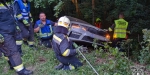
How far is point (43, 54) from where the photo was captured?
7027 mm

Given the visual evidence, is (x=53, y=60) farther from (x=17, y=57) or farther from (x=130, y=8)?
(x=130, y=8)

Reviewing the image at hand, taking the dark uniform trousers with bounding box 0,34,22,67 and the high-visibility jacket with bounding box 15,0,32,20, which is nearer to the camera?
the dark uniform trousers with bounding box 0,34,22,67

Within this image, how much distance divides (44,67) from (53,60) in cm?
51

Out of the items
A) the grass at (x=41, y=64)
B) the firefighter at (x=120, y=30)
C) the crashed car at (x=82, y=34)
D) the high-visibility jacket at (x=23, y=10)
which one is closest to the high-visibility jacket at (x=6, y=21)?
the grass at (x=41, y=64)

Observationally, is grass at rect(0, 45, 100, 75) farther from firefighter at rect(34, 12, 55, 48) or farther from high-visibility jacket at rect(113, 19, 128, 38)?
high-visibility jacket at rect(113, 19, 128, 38)

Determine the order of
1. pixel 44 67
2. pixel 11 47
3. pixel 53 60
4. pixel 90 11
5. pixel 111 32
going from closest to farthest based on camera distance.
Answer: pixel 11 47, pixel 44 67, pixel 53 60, pixel 111 32, pixel 90 11

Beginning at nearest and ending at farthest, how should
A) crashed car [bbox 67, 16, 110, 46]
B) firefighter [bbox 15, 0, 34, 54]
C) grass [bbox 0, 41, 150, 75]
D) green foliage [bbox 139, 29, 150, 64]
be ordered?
1. grass [bbox 0, 41, 150, 75]
2. green foliage [bbox 139, 29, 150, 64]
3. firefighter [bbox 15, 0, 34, 54]
4. crashed car [bbox 67, 16, 110, 46]

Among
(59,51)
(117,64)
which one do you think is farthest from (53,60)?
(117,64)

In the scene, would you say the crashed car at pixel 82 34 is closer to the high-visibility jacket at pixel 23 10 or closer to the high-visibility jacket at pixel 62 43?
the high-visibility jacket at pixel 23 10

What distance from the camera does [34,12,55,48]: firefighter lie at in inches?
328

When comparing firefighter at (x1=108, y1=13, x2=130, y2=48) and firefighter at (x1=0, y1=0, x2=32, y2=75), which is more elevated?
firefighter at (x1=0, y1=0, x2=32, y2=75)

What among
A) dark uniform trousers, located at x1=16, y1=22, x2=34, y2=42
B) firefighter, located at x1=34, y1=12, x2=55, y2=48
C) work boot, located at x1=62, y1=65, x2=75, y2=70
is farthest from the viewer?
firefighter, located at x1=34, y1=12, x2=55, y2=48

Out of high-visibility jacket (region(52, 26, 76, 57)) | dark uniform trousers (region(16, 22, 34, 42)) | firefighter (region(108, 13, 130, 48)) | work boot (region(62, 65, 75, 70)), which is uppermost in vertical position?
high-visibility jacket (region(52, 26, 76, 57))

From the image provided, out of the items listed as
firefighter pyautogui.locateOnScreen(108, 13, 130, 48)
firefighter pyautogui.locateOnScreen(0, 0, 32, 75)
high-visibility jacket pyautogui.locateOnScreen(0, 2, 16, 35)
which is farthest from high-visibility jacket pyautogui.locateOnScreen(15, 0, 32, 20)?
firefighter pyautogui.locateOnScreen(108, 13, 130, 48)
